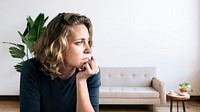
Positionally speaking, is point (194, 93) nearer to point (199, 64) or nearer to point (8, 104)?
point (199, 64)

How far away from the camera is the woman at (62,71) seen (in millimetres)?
920

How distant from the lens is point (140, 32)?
4.34 m

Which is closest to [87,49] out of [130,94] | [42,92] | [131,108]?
[42,92]

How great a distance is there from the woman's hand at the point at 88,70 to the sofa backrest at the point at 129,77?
123 inches

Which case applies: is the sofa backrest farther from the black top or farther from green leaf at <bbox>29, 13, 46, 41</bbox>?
the black top

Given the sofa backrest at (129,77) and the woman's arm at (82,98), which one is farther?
the sofa backrest at (129,77)

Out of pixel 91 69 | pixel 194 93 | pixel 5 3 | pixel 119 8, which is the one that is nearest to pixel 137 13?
pixel 119 8

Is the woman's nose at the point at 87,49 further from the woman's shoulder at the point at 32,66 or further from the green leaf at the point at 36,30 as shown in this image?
the green leaf at the point at 36,30

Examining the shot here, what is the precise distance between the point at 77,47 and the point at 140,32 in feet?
11.6

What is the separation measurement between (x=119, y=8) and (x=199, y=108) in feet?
7.48

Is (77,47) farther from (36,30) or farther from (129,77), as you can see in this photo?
(129,77)

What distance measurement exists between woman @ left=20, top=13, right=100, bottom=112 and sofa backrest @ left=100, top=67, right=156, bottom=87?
3.03 m

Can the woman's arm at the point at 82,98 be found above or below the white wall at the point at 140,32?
below

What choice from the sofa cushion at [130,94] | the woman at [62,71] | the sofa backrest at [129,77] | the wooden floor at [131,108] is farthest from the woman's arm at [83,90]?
the sofa backrest at [129,77]
